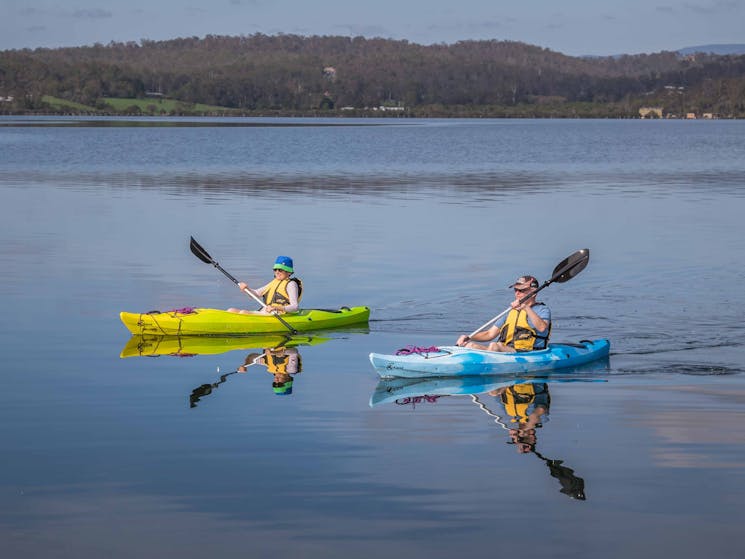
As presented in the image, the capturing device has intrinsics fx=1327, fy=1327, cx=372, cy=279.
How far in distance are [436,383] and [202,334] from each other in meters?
5.42

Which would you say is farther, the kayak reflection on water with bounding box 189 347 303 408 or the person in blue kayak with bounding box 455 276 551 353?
the person in blue kayak with bounding box 455 276 551 353

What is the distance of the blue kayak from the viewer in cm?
1797

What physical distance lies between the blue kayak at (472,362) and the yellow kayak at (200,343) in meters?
3.84

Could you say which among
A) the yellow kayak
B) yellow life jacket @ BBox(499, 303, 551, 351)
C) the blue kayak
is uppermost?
yellow life jacket @ BBox(499, 303, 551, 351)

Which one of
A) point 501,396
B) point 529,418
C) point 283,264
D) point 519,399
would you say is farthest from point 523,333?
point 283,264

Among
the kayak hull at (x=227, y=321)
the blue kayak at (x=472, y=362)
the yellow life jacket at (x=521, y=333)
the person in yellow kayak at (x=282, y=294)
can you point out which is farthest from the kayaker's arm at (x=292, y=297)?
the yellow life jacket at (x=521, y=333)

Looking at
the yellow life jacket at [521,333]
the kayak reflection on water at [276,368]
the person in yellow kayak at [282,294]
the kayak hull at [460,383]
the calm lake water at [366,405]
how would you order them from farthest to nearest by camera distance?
the person in yellow kayak at [282,294] → the yellow life jacket at [521,333] → the kayak reflection on water at [276,368] → the kayak hull at [460,383] → the calm lake water at [366,405]

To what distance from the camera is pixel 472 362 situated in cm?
1831

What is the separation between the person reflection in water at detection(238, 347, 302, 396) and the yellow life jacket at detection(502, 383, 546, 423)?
2849 mm

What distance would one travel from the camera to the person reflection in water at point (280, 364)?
701 inches

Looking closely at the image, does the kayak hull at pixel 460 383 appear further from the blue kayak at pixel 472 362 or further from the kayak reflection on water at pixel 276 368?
the kayak reflection on water at pixel 276 368

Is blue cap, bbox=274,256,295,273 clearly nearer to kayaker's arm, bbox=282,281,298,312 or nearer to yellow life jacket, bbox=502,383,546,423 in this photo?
kayaker's arm, bbox=282,281,298,312

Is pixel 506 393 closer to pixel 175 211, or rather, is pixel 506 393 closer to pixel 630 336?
pixel 630 336

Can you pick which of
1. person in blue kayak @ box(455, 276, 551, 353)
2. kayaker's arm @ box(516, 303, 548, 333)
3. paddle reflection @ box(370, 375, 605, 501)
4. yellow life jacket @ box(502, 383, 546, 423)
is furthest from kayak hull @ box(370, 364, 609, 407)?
kayaker's arm @ box(516, 303, 548, 333)
